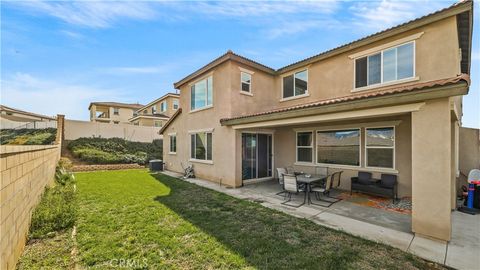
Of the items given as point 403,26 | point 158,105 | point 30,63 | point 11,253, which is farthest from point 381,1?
point 158,105

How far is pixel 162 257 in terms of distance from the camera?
419 centimetres

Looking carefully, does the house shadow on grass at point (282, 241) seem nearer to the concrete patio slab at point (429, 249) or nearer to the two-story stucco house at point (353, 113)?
the concrete patio slab at point (429, 249)

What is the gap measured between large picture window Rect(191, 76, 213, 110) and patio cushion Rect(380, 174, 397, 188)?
9306 mm

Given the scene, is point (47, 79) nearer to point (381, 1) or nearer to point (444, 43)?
point (381, 1)

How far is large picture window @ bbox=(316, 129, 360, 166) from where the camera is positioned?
9.78 meters

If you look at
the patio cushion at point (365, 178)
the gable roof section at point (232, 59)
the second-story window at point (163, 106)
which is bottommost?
the patio cushion at point (365, 178)

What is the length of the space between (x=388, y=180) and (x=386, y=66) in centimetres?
473

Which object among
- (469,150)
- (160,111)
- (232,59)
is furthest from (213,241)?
Result: (160,111)

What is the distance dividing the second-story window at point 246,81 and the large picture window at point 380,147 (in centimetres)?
630

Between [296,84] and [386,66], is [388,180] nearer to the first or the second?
[386,66]

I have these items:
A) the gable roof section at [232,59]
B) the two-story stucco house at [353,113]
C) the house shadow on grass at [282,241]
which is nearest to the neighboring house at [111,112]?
the two-story stucco house at [353,113]

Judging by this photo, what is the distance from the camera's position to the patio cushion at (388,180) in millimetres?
8385

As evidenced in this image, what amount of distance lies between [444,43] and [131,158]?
22355 mm

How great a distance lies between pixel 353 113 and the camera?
6.32 meters
